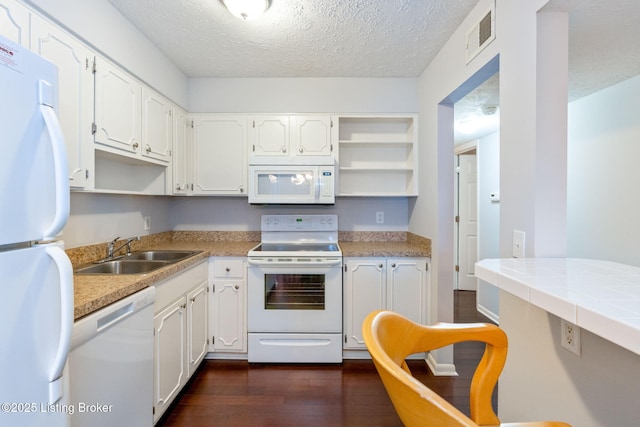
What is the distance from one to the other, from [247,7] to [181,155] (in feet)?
4.59

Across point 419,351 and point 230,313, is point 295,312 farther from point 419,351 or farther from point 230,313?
point 419,351

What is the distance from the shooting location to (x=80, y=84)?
1387mm

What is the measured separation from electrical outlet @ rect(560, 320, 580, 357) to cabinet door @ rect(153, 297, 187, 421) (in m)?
1.84

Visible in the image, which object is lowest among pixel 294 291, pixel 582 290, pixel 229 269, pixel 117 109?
pixel 294 291

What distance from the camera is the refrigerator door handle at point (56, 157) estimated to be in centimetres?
79

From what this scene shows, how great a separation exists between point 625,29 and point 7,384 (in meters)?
2.74

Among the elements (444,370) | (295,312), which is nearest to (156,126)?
(295,312)

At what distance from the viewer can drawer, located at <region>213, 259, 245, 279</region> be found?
2199 millimetres

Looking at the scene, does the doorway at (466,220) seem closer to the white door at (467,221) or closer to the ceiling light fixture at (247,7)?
the white door at (467,221)

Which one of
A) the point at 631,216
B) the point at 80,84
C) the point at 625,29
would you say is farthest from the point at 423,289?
the point at 80,84

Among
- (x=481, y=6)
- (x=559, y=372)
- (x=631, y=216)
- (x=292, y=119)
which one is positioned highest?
(x=481, y=6)

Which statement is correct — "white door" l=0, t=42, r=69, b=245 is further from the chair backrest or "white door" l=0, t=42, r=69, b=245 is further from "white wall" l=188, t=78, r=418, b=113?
"white wall" l=188, t=78, r=418, b=113

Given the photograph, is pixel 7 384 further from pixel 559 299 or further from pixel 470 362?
pixel 470 362

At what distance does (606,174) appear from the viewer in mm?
2092
